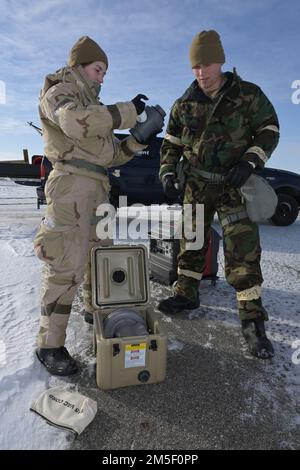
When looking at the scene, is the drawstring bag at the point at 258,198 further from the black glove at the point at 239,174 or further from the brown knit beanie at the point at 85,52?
Answer: the brown knit beanie at the point at 85,52

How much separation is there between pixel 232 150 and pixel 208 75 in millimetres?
601

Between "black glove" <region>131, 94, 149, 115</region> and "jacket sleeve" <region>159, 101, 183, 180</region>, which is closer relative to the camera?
"black glove" <region>131, 94, 149, 115</region>

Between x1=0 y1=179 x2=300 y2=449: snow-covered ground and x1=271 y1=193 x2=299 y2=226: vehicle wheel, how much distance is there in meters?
2.85

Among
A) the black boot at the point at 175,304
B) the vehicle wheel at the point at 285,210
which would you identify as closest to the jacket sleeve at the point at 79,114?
the black boot at the point at 175,304

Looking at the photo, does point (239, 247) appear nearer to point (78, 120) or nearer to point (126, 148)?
point (126, 148)

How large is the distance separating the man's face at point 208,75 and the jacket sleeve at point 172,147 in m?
0.40

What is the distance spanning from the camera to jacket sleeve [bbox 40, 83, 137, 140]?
1.94 m

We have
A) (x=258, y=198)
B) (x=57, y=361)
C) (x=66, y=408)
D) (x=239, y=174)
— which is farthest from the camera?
(x=258, y=198)

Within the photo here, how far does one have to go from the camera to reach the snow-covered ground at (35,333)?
1.70 metres

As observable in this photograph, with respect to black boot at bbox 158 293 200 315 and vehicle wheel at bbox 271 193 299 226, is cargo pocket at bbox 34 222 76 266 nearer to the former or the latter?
black boot at bbox 158 293 200 315

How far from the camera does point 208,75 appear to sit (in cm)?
257

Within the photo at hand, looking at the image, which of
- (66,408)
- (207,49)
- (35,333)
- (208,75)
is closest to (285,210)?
(208,75)

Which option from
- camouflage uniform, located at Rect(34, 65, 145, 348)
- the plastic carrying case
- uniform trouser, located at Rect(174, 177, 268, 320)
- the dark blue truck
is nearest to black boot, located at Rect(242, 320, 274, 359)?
uniform trouser, located at Rect(174, 177, 268, 320)

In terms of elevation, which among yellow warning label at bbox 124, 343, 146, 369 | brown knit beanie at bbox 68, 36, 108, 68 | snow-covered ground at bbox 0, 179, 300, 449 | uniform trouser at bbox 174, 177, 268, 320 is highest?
brown knit beanie at bbox 68, 36, 108, 68
